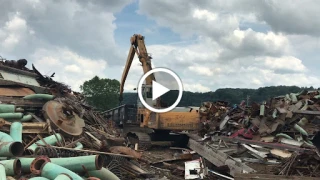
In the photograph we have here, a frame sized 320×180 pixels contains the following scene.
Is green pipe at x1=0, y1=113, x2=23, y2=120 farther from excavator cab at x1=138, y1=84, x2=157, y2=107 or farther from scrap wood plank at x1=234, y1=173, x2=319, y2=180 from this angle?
excavator cab at x1=138, y1=84, x2=157, y2=107

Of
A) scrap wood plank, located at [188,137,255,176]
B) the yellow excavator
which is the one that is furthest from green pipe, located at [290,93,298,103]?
the yellow excavator

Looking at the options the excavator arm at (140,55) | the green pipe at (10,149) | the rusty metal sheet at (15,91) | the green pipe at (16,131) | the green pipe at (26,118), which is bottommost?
the green pipe at (10,149)

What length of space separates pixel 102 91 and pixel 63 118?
35.0 m

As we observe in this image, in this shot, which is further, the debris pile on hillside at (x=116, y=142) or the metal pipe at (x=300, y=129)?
the metal pipe at (x=300, y=129)

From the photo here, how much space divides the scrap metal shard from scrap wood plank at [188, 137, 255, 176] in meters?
3.65

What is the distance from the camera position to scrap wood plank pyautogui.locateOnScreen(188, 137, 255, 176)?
884 centimetres

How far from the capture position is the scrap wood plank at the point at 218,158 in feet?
29.0

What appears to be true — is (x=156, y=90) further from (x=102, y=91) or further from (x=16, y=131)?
(x=102, y=91)

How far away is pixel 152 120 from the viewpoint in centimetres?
1677

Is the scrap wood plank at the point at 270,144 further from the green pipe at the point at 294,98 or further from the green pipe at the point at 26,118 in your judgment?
the green pipe at the point at 26,118

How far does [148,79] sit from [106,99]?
25.5 meters

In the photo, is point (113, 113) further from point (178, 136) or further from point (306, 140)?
point (306, 140)

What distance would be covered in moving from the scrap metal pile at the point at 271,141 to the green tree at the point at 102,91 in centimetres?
2928

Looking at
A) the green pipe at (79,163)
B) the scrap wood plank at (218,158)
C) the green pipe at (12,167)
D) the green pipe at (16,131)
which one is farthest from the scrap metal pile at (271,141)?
the green pipe at (12,167)
